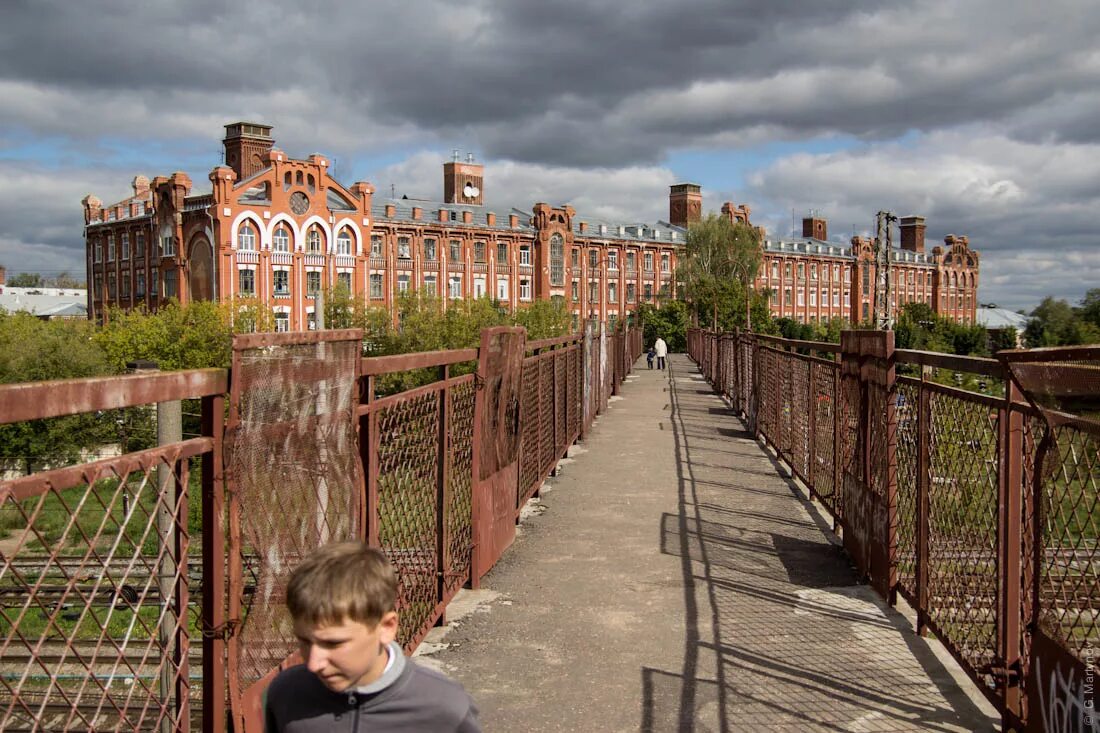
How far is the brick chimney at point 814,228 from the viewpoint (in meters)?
114

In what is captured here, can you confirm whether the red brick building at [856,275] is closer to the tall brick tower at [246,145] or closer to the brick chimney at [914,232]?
the brick chimney at [914,232]

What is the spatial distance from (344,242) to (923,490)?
61124 mm

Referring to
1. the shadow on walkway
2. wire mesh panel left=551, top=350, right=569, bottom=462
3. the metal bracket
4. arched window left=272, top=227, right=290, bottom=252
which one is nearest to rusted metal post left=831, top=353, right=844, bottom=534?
the shadow on walkway

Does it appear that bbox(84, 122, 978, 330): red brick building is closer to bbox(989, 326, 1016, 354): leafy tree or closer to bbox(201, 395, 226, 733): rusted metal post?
bbox(989, 326, 1016, 354): leafy tree

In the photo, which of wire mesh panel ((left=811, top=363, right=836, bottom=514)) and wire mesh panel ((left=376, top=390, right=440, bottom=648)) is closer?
wire mesh panel ((left=376, top=390, right=440, bottom=648))

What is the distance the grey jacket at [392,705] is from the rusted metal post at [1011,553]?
9.91 ft

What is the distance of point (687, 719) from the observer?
4465 millimetres

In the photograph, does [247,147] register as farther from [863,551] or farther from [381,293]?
[863,551]

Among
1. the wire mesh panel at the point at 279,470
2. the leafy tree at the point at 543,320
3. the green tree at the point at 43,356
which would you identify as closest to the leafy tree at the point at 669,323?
the leafy tree at the point at 543,320

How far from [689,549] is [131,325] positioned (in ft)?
168

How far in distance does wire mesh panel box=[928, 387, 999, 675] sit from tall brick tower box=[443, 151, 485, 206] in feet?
254

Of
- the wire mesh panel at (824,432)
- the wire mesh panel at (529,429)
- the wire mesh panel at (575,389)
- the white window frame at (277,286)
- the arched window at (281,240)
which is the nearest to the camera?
the wire mesh panel at (529,429)

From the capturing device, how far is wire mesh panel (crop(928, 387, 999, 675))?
4.68 metres

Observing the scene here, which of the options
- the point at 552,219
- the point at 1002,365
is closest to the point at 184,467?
the point at 1002,365
